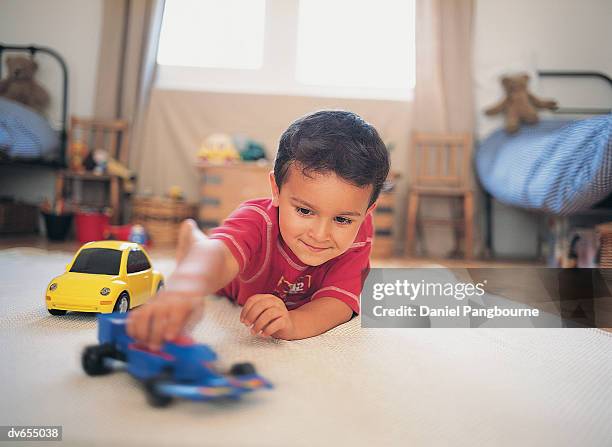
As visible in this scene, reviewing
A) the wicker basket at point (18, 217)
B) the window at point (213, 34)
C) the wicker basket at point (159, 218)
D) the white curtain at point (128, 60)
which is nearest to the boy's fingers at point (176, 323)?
the wicker basket at point (159, 218)

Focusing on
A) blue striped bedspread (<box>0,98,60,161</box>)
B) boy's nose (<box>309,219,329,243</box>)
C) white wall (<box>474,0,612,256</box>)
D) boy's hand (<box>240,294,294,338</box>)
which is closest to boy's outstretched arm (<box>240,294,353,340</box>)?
boy's hand (<box>240,294,294,338</box>)

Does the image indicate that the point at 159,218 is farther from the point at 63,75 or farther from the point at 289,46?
the point at 289,46

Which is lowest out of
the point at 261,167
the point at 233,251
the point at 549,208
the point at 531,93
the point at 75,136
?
the point at 233,251

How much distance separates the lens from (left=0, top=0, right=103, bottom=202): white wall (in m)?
2.65

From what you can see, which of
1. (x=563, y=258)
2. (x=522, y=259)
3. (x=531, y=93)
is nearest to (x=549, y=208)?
(x=563, y=258)

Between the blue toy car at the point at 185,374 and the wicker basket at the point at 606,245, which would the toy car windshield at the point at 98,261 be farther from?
the wicker basket at the point at 606,245

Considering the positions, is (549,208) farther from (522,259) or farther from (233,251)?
(233,251)

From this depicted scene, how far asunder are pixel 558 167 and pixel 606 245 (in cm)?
30

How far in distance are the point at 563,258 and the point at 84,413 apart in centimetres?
197

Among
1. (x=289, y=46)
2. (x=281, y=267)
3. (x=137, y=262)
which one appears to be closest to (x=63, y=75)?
(x=289, y=46)

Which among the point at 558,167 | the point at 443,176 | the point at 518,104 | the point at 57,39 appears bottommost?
the point at 558,167

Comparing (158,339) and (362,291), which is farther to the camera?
(362,291)

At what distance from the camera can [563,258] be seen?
1.95 meters

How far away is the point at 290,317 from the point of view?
27.3 inches
